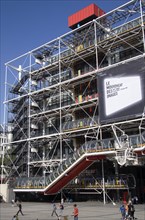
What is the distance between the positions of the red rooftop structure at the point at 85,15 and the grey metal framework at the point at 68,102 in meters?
2.89

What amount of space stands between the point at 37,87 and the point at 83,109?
998 centimetres

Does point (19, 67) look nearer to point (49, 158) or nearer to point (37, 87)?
point (37, 87)

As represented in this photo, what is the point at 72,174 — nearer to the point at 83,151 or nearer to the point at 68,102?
the point at 83,151

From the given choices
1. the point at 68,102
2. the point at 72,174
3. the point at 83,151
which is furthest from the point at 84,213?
the point at 68,102

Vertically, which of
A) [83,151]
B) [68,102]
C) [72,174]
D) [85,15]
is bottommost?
[72,174]

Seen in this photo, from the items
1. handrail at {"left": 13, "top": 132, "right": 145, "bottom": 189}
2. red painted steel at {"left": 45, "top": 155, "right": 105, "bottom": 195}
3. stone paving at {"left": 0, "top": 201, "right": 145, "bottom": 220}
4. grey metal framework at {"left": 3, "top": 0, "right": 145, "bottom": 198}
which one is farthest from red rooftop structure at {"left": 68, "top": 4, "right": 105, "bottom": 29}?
stone paving at {"left": 0, "top": 201, "right": 145, "bottom": 220}

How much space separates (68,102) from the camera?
35406mm

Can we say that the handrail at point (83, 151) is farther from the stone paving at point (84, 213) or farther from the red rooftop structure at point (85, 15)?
the red rooftop structure at point (85, 15)

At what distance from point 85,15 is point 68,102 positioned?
39.5ft

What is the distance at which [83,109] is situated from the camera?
32.2 meters

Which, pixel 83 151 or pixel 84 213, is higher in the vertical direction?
pixel 83 151

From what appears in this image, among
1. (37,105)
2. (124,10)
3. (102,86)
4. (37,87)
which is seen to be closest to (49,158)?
(37,105)

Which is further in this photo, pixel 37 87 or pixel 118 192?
pixel 37 87

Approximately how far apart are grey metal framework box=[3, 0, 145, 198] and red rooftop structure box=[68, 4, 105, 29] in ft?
9.47
